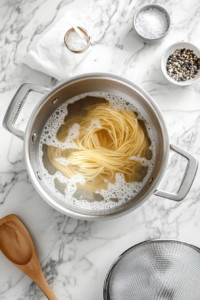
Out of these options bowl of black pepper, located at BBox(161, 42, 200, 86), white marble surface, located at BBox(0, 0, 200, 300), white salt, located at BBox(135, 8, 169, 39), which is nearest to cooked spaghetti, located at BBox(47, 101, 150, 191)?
white marble surface, located at BBox(0, 0, 200, 300)

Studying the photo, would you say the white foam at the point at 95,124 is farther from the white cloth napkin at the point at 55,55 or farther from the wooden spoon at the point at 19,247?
the wooden spoon at the point at 19,247

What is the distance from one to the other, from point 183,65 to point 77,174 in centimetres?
76

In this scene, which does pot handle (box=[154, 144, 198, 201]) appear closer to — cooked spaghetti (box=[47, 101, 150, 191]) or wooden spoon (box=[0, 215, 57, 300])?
cooked spaghetti (box=[47, 101, 150, 191])

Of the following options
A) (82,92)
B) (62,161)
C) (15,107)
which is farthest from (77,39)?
(62,161)

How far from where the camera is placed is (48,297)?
1.35 meters

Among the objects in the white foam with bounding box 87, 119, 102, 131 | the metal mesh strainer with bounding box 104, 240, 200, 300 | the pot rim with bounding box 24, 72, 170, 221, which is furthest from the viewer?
the white foam with bounding box 87, 119, 102, 131

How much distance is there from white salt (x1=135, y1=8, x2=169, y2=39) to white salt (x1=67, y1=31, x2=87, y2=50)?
0.28 meters

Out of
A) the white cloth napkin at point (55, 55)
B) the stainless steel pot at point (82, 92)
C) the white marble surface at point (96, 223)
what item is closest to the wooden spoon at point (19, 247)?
the white marble surface at point (96, 223)

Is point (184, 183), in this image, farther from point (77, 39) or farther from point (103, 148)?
point (77, 39)

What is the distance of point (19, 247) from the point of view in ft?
Result: 4.61

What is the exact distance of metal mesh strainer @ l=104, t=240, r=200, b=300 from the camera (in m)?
1.37

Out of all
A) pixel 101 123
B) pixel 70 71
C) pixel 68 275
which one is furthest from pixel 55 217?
pixel 70 71

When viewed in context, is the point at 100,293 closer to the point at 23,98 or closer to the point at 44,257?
the point at 44,257

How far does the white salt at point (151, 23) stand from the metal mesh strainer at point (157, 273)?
1.03 meters
